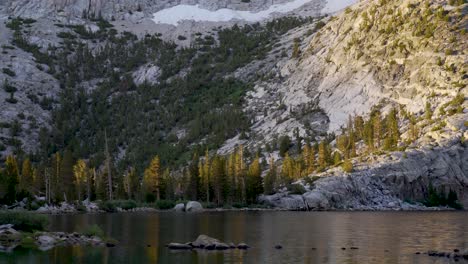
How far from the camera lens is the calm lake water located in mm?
44469

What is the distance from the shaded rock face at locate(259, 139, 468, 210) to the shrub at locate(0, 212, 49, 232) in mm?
63265

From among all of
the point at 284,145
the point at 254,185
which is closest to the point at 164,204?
the point at 254,185

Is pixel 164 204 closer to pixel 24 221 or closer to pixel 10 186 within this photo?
pixel 10 186

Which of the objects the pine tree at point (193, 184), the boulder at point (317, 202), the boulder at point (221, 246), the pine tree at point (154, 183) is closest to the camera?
the boulder at point (221, 246)

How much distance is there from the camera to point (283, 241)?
5678 cm

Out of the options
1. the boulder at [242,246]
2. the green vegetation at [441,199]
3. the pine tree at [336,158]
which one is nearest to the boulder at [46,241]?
the boulder at [242,246]

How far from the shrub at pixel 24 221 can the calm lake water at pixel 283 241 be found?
465 cm

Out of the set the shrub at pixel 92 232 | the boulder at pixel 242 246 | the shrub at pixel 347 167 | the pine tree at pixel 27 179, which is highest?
the shrub at pixel 347 167

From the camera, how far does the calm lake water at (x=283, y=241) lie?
44469 mm

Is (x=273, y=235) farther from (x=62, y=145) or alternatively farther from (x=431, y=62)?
(x=62, y=145)

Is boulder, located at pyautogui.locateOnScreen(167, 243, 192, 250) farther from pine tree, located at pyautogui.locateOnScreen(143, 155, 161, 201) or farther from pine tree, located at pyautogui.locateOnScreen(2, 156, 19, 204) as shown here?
pine tree, located at pyautogui.locateOnScreen(143, 155, 161, 201)

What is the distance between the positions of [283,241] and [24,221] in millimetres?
22740

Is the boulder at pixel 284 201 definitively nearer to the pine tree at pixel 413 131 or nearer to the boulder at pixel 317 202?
the boulder at pixel 317 202

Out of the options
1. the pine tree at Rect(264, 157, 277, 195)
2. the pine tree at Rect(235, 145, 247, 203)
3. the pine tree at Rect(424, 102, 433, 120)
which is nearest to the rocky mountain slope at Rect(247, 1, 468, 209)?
the pine tree at Rect(424, 102, 433, 120)
